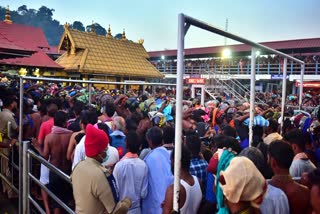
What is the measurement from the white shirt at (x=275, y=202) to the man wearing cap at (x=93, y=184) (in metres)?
1.06

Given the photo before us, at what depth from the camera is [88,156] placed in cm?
252

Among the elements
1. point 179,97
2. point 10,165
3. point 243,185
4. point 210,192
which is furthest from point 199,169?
point 10,165

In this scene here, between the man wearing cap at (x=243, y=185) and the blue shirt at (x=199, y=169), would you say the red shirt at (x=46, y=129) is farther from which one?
the man wearing cap at (x=243, y=185)

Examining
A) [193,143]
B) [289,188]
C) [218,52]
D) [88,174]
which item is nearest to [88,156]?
[88,174]

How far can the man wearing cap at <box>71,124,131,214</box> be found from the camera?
237cm

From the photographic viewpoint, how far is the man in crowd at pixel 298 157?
3055mm

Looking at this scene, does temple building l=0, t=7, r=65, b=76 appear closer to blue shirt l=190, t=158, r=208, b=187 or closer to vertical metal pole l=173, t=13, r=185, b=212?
blue shirt l=190, t=158, r=208, b=187

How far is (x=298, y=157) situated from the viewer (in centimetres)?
319

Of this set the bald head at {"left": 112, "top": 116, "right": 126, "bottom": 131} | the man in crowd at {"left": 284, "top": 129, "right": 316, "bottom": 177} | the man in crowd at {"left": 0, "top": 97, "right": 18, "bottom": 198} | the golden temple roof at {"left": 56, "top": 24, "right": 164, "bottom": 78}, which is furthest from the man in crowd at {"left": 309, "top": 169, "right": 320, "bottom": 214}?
the golden temple roof at {"left": 56, "top": 24, "right": 164, "bottom": 78}

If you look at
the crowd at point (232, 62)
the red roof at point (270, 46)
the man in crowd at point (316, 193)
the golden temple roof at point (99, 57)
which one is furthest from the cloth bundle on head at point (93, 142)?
the red roof at point (270, 46)

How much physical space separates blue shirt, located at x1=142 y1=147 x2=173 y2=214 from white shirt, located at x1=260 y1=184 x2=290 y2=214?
1.19 m

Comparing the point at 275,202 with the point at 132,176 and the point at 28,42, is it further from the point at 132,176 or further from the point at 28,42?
the point at 28,42

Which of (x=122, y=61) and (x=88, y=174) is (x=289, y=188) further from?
(x=122, y=61)

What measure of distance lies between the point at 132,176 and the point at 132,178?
2cm
